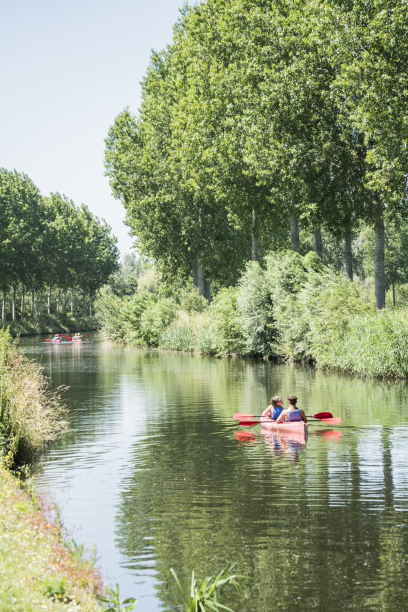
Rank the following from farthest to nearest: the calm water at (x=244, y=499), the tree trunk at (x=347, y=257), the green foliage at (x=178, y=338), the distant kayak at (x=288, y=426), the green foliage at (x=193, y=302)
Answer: the green foliage at (x=193, y=302) → the green foliage at (x=178, y=338) → the tree trunk at (x=347, y=257) → the distant kayak at (x=288, y=426) → the calm water at (x=244, y=499)

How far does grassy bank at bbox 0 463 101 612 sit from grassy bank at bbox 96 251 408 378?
22531 mm

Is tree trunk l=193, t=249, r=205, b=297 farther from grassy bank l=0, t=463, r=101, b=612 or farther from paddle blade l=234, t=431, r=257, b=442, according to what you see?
grassy bank l=0, t=463, r=101, b=612

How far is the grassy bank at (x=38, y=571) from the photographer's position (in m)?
6.54

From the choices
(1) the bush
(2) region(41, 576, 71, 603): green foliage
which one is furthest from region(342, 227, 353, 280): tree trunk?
(2) region(41, 576, 71, 603): green foliage

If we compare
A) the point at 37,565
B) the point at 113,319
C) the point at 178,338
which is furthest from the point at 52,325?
the point at 37,565

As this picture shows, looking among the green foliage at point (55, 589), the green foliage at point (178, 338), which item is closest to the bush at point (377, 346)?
the green foliage at point (55, 589)

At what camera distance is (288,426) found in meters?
18.7

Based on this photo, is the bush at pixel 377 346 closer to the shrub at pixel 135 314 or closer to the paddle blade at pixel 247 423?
the paddle blade at pixel 247 423

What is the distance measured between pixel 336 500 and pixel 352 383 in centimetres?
1832

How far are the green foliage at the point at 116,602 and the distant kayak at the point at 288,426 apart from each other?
1030 centimetres

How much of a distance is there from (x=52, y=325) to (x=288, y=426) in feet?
293

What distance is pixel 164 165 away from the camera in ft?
202

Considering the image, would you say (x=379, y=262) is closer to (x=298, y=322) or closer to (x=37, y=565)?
(x=298, y=322)

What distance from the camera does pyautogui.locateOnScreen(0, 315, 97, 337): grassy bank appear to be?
93562 mm
